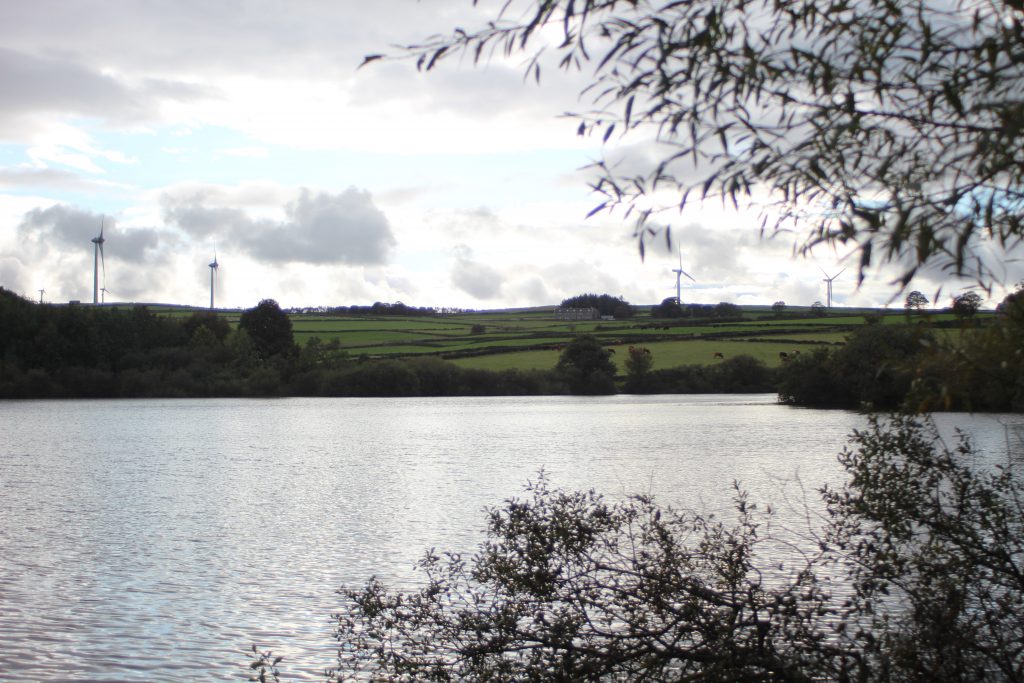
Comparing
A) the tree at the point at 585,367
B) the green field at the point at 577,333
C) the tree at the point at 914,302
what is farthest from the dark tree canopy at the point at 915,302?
the tree at the point at 585,367

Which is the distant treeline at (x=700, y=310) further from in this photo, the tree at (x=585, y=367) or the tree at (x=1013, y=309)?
the tree at (x=1013, y=309)

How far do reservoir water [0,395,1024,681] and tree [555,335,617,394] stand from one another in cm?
4007

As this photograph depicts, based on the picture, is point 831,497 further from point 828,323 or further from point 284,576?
point 828,323

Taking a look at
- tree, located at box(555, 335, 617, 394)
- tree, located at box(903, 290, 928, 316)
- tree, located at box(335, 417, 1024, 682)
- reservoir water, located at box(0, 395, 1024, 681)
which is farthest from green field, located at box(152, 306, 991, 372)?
tree, located at box(903, 290, 928, 316)

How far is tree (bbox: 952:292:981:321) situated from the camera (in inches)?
216

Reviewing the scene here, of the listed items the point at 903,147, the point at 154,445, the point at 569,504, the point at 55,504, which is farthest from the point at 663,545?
the point at 154,445

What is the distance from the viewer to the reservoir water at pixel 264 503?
41.7ft

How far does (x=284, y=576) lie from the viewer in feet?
53.0

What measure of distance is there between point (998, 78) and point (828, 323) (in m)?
101

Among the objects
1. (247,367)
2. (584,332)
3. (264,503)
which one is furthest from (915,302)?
(584,332)

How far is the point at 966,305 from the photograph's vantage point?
5.77 metres

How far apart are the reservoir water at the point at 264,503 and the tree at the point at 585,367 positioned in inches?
1578

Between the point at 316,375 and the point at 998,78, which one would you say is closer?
the point at 998,78

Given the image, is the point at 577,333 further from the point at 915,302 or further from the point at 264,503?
the point at 915,302
